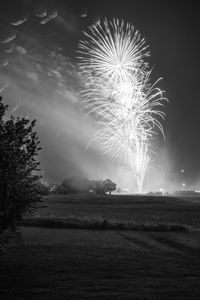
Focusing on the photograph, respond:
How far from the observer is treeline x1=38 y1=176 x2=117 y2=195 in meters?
161

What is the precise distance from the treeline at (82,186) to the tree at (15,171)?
14247 cm

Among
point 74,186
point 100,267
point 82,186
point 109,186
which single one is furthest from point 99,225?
point 109,186

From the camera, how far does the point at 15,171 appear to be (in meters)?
16.0

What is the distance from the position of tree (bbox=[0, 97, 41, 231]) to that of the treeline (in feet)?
467

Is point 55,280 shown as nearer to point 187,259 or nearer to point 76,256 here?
point 76,256

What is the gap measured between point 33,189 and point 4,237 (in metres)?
2.59

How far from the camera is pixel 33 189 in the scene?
17.0m

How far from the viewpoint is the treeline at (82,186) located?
16100 cm

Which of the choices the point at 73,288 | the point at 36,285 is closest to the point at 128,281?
the point at 73,288

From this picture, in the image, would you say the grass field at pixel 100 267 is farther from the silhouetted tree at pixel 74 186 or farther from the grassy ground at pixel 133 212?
the silhouetted tree at pixel 74 186

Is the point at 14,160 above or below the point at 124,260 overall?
above

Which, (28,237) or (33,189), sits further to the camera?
(28,237)

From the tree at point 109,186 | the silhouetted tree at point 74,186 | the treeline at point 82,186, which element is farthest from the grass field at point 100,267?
the tree at point 109,186

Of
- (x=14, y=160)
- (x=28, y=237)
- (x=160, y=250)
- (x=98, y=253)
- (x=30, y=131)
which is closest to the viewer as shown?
(x=14, y=160)
